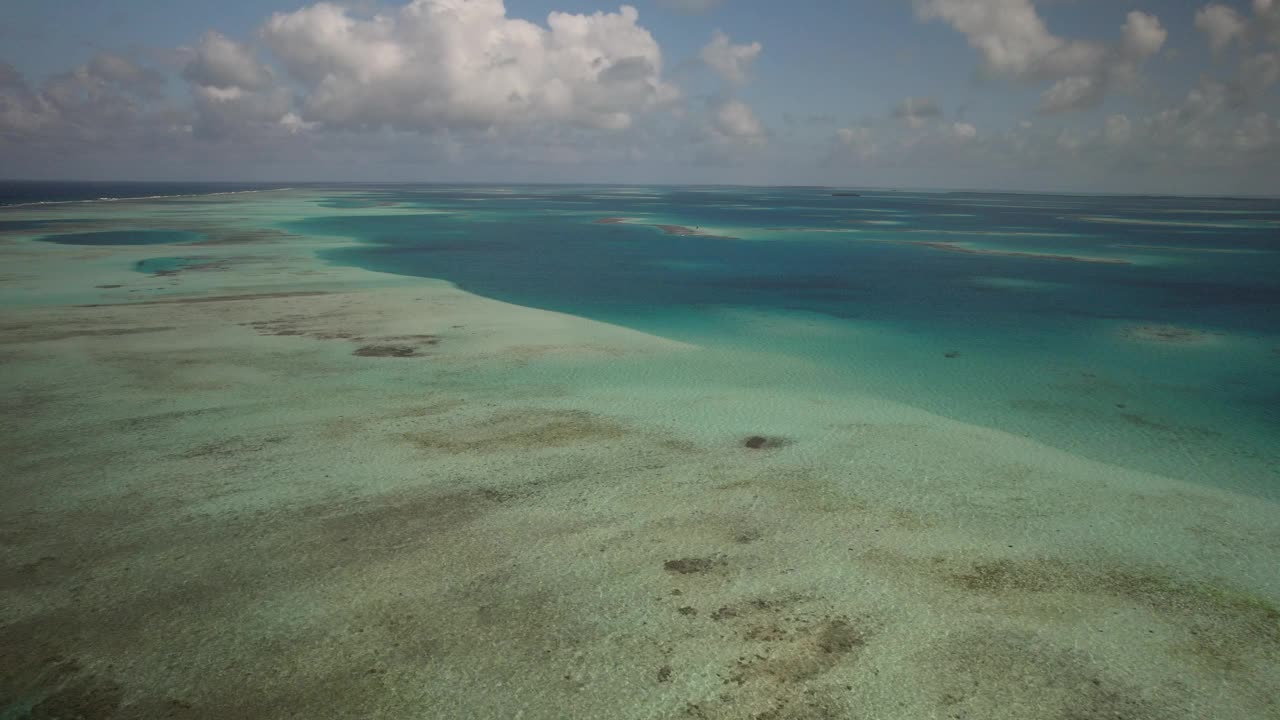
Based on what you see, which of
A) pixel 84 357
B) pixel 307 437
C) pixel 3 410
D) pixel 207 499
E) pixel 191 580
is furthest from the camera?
pixel 84 357

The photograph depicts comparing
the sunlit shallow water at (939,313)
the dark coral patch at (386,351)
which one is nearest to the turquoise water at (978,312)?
the sunlit shallow water at (939,313)

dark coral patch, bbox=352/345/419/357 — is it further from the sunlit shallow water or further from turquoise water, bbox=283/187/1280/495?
turquoise water, bbox=283/187/1280/495

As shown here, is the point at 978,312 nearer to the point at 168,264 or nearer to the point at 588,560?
the point at 588,560

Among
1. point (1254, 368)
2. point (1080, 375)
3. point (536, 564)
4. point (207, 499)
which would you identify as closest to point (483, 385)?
point (207, 499)

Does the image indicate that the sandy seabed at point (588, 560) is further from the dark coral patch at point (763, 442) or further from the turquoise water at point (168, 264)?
the turquoise water at point (168, 264)

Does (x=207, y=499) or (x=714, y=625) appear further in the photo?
(x=207, y=499)

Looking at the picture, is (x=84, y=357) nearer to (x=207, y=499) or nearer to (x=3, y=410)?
(x=3, y=410)

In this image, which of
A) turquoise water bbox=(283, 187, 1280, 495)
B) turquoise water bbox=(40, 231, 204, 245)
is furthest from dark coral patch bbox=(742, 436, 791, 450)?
turquoise water bbox=(40, 231, 204, 245)
